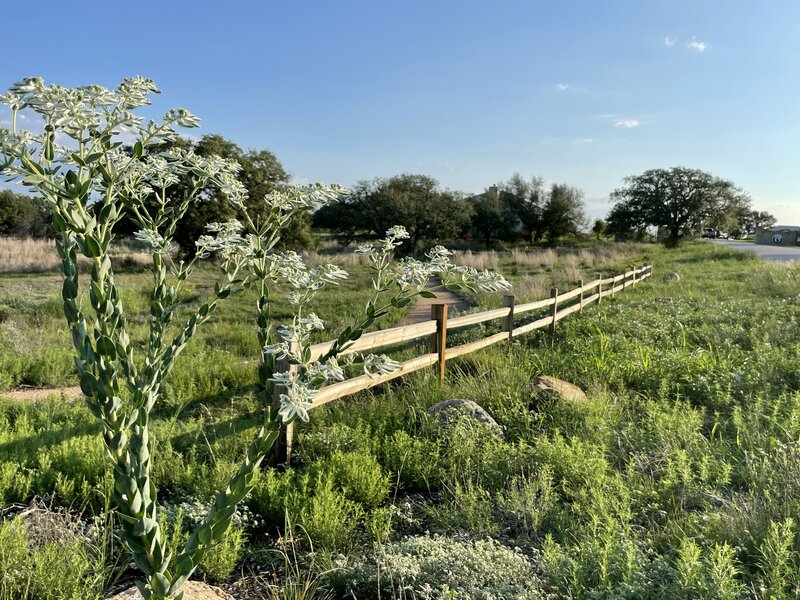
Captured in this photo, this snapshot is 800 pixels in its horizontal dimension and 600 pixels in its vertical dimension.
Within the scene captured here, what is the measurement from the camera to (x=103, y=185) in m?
1.56

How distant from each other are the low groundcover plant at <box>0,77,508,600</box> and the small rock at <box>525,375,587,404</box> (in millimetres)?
4052

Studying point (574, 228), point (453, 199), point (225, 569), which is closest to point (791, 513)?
point (225, 569)

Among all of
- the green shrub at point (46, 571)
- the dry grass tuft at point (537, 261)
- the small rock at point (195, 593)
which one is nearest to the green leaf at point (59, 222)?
the small rock at point (195, 593)

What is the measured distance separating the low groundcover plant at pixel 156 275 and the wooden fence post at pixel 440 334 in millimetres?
4315

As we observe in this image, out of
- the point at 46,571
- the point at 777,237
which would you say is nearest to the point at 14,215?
the point at 46,571

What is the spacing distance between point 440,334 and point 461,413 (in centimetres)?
166

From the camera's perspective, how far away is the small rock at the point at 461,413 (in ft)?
15.3

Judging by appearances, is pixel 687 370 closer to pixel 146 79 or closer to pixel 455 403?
pixel 455 403

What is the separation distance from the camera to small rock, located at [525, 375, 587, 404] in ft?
17.8

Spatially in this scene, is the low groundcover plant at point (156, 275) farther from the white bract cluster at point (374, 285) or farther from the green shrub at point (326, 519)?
the green shrub at point (326, 519)

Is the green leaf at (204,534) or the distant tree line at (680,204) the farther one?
the distant tree line at (680,204)

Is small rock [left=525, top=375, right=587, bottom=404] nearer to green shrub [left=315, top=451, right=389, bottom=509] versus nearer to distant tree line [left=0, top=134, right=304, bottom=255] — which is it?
green shrub [left=315, top=451, right=389, bottom=509]

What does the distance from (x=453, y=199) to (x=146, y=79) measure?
40496 mm

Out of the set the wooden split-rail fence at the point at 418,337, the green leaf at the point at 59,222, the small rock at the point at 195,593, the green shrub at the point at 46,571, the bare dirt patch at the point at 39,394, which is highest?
the green leaf at the point at 59,222
